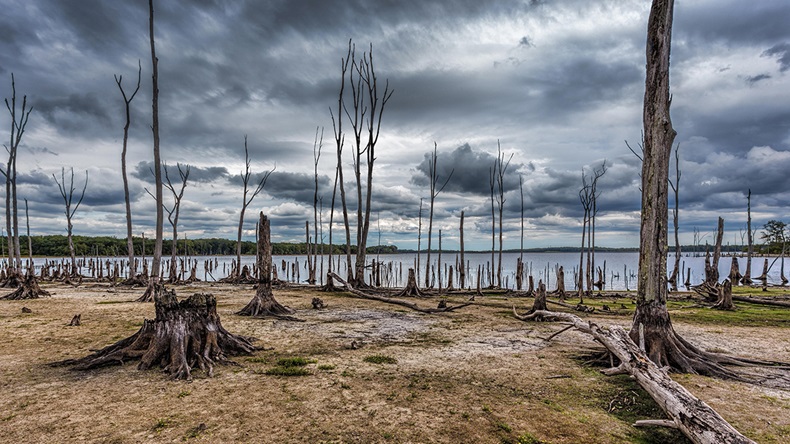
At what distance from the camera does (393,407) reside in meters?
4.82

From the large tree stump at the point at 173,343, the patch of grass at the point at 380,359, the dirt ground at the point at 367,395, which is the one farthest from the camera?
the patch of grass at the point at 380,359

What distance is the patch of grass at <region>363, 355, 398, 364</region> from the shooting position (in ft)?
22.9

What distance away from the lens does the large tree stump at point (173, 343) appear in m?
6.38

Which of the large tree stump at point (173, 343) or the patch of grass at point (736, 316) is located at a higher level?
the large tree stump at point (173, 343)

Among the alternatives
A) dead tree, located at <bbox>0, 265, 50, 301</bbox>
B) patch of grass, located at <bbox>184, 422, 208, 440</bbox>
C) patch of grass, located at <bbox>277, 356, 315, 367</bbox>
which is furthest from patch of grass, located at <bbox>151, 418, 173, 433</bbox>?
dead tree, located at <bbox>0, 265, 50, 301</bbox>

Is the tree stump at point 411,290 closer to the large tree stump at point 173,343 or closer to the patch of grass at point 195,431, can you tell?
the large tree stump at point 173,343

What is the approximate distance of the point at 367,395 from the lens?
525 cm

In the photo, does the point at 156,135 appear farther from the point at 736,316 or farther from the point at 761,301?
the point at 761,301

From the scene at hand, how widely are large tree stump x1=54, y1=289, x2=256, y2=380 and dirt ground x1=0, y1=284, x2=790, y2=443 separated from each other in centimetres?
25

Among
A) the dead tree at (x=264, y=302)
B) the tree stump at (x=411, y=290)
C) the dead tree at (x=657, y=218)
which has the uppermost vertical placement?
the dead tree at (x=657, y=218)

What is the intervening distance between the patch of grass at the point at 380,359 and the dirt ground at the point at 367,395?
37 mm

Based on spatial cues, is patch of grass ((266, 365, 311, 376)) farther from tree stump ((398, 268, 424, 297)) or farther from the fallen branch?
the fallen branch

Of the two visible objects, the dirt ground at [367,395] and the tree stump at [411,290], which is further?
the tree stump at [411,290]

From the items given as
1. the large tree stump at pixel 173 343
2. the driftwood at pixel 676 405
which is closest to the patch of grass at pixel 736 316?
the driftwood at pixel 676 405
